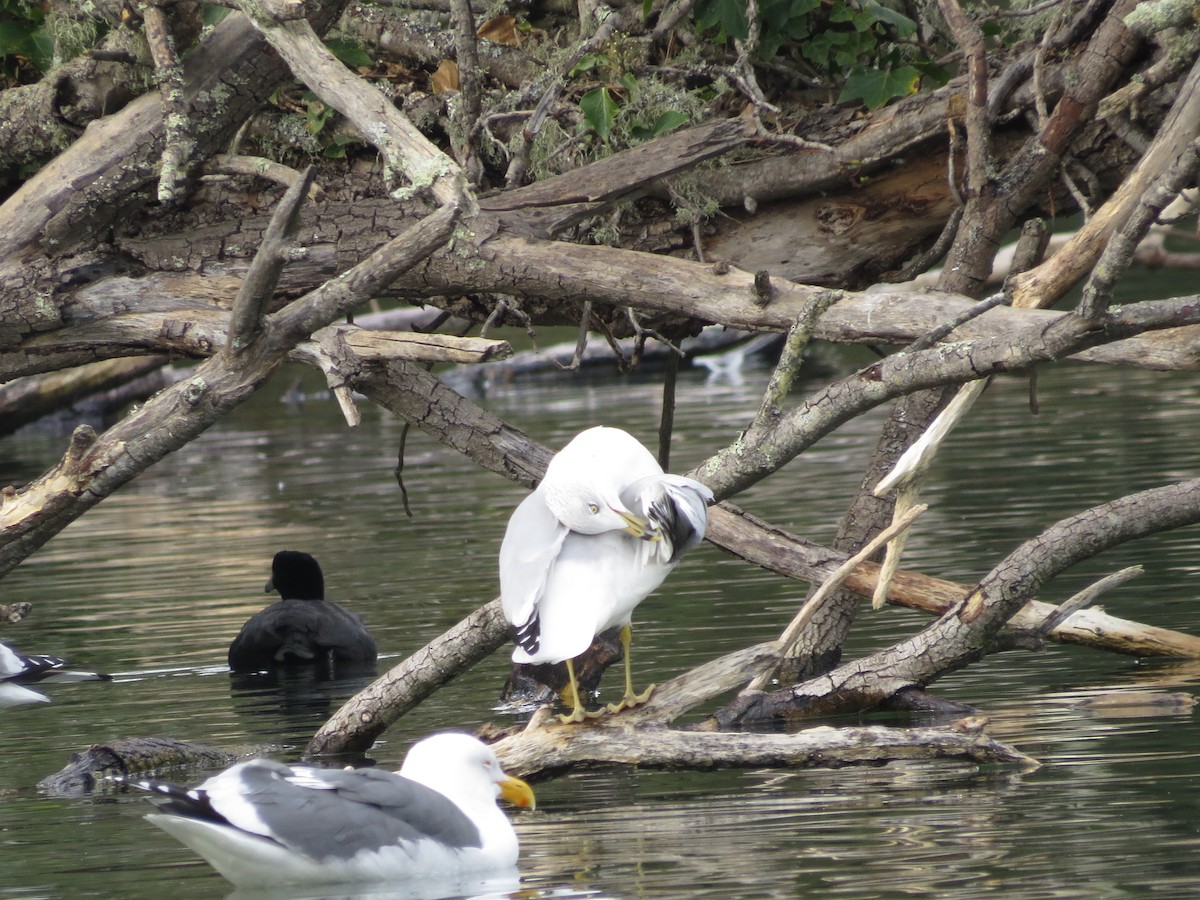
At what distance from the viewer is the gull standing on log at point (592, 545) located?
5.62 meters

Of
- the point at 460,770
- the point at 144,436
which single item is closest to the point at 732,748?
the point at 460,770

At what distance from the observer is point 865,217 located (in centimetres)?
692

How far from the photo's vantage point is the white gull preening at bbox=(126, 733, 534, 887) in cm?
444

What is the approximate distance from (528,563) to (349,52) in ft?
8.01

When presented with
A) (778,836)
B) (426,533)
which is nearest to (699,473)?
(778,836)

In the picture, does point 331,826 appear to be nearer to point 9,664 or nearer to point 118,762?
point 118,762

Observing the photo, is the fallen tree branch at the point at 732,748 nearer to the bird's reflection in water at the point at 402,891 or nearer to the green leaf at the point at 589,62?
the bird's reflection in water at the point at 402,891

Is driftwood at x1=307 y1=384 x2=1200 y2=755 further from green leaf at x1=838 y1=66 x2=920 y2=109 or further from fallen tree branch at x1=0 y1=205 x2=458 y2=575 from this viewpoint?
green leaf at x1=838 y1=66 x2=920 y2=109

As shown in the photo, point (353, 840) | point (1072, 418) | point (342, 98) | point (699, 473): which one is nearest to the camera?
point (353, 840)

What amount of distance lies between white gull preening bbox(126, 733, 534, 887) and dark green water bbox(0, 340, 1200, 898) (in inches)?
8.0

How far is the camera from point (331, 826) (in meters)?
4.54

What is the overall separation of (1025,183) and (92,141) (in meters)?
3.31

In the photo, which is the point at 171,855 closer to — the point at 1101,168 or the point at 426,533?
the point at 1101,168

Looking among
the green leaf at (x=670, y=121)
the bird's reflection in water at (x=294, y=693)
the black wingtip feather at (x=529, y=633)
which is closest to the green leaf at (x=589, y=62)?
the green leaf at (x=670, y=121)
